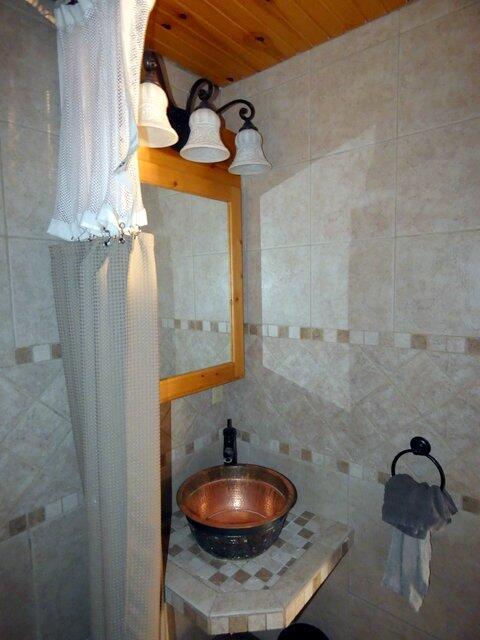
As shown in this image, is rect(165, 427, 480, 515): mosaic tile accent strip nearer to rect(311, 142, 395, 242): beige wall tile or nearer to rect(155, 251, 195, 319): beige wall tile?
rect(155, 251, 195, 319): beige wall tile

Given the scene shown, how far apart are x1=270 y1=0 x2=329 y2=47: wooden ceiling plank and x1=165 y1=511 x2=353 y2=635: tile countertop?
1.76 metres

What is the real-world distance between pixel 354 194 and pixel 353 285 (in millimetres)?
318

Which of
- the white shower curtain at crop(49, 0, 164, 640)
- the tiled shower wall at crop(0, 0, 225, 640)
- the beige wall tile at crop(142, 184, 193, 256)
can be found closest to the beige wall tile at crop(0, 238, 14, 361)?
the tiled shower wall at crop(0, 0, 225, 640)

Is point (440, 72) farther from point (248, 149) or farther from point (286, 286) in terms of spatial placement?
point (286, 286)

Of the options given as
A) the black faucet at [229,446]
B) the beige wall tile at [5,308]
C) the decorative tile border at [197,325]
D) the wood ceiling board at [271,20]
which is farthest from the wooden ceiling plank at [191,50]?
the black faucet at [229,446]

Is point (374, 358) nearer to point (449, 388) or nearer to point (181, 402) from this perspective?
point (449, 388)

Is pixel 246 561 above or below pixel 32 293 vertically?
below

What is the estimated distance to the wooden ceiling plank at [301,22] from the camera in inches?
44.2

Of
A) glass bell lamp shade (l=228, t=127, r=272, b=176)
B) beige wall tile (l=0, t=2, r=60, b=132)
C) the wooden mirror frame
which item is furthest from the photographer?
glass bell lamp shade (l=228, t=127, r=272, b=176)

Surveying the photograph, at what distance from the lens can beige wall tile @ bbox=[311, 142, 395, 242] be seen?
121 cm

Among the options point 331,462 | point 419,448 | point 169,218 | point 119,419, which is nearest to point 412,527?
point 419,448

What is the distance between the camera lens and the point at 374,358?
1.28 metres

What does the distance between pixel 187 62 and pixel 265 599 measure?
189 centimetres

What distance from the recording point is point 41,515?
1.11m
